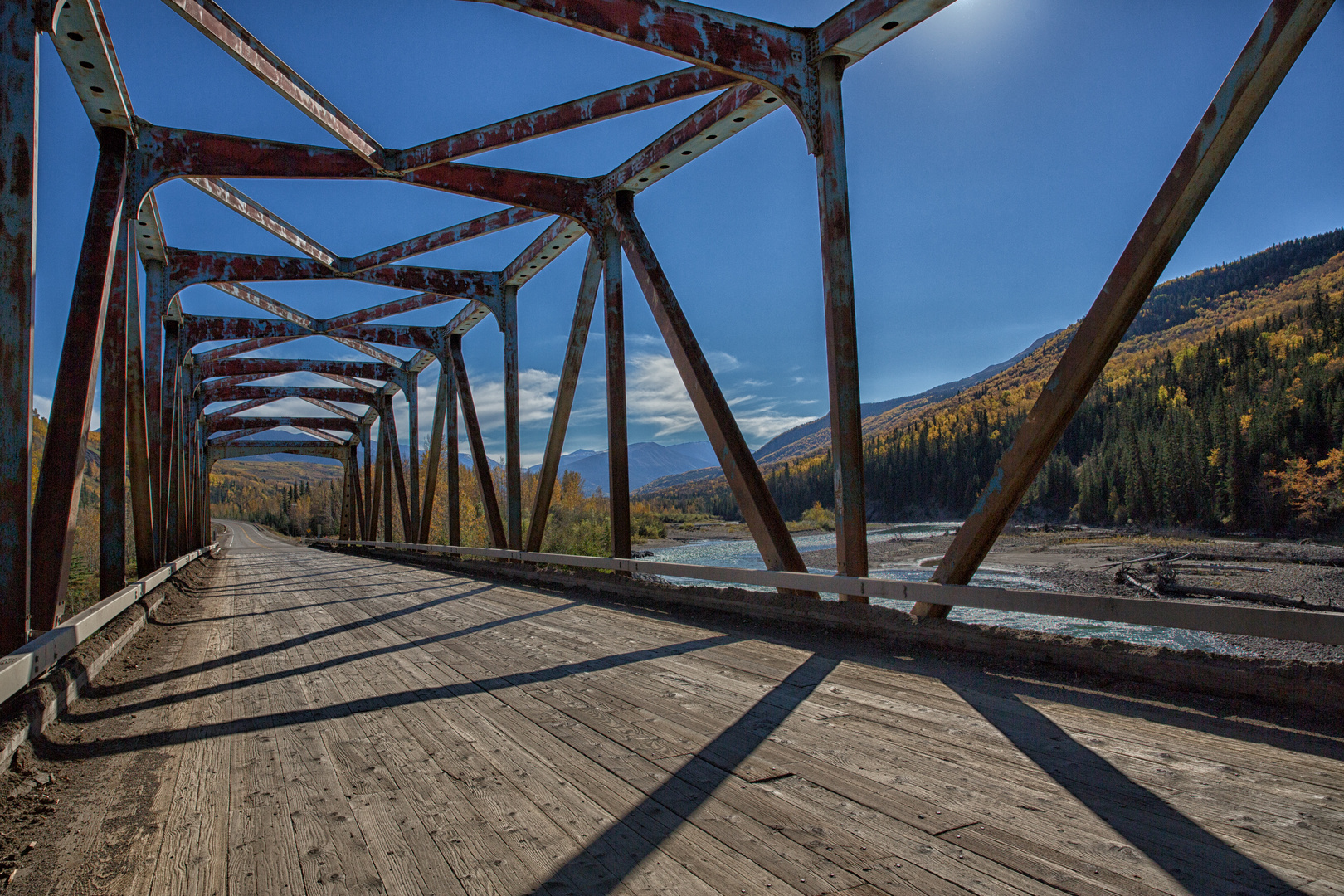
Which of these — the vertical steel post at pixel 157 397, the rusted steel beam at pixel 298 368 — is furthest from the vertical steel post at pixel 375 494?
the vertical steel post at pixel 157 397

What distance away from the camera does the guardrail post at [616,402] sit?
8258 millimetres

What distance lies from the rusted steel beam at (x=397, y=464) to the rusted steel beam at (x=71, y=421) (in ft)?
46.5

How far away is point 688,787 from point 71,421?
4650 mm

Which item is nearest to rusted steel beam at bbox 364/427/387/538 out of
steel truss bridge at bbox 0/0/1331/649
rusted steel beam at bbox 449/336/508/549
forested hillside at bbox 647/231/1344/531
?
rusted steel beam at bbox 449/336/508/549

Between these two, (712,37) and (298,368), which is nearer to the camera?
(712,37)

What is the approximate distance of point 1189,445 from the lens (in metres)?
52.7

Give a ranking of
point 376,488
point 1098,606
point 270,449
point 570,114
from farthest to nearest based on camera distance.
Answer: point 270,449
point 376,488
point 570,114
point 1098,606

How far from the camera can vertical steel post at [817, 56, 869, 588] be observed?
508 cm

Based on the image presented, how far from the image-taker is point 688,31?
5.38 metres

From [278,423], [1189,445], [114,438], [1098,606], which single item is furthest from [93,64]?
[1189,445]

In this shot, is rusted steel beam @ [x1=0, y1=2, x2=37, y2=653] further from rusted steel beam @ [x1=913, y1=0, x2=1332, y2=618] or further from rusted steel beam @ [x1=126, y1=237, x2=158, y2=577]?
rusted steel beam @ [x1=913, y1=0, x2=1332, y2=618]

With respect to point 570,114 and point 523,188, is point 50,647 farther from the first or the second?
point 523,188

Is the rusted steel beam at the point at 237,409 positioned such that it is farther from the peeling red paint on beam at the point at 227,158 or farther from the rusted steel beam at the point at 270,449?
the peeling red paint on beam at the point at 227,158

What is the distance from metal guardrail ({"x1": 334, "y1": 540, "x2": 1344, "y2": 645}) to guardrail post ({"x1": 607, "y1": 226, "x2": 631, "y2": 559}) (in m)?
2.21
